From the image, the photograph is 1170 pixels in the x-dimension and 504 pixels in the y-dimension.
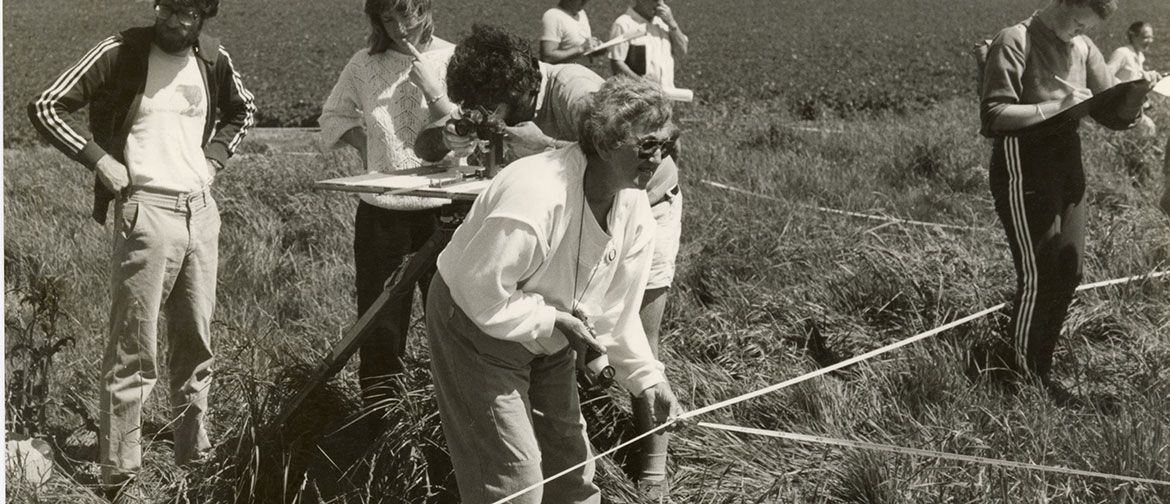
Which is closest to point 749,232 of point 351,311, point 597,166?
point 351,311

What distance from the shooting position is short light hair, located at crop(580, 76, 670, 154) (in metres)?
2.65

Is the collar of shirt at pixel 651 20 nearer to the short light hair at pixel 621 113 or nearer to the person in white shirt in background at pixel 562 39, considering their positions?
the person in white shirt in background at pixel 562 39

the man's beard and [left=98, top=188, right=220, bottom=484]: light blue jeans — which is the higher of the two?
the man's beard

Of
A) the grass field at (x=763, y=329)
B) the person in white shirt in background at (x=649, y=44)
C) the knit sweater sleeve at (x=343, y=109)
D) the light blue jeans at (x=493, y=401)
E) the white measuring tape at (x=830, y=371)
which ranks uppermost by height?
the knit sweater sleeve at (x=343, y=109)

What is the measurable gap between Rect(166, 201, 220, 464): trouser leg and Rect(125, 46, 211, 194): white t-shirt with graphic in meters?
0.14

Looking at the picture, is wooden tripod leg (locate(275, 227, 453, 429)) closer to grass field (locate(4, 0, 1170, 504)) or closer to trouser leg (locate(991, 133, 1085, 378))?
grass field (locate(4, 0, 1170, 504))

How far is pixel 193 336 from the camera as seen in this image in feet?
12.8

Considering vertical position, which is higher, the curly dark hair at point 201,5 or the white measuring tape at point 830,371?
the curly dark hair at point 201,5

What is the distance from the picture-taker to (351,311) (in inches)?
203

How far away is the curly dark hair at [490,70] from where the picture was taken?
3.15m

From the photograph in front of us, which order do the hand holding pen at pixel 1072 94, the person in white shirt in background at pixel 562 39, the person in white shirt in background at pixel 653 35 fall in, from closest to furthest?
the hand holding pen at pixel 1072 94, the person in white shirt in background at pixel 562 39, the person in white shirt in background at pixel 653 35

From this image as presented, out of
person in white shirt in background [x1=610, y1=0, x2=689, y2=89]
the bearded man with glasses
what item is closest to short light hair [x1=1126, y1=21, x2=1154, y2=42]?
person in white shirt in background [x1=610, y1=0, x2=689, y2=89]

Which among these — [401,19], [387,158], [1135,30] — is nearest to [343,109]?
[387,158]

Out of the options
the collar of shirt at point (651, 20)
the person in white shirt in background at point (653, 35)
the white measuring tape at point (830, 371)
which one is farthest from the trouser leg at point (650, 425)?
the collar of shirt at point (651, 20)
